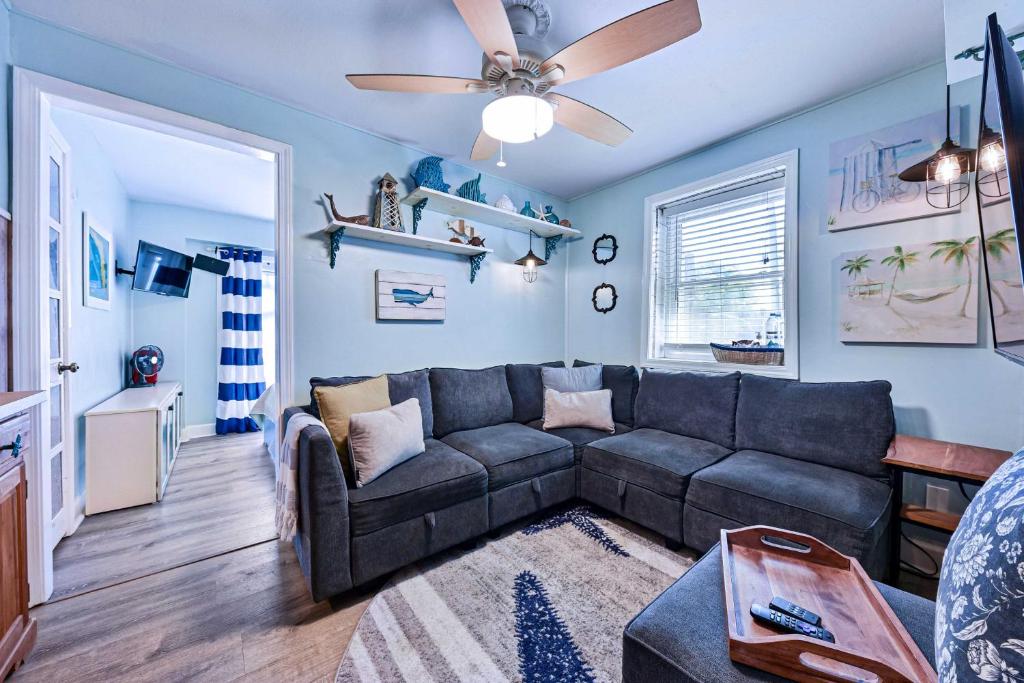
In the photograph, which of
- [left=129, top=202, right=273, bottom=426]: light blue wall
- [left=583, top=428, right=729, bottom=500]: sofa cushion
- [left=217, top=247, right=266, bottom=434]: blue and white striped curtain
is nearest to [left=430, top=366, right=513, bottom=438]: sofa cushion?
[left=583, top=428, right=729, bottom=500]: sofa cushion

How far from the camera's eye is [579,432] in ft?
8.97

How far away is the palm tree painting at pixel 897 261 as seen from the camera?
2000 millimetres

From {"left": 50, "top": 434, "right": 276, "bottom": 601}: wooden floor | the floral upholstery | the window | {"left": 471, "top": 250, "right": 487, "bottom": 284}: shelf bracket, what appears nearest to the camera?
the floral upholstery

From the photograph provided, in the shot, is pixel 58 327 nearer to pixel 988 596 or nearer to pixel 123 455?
pixel 123 455

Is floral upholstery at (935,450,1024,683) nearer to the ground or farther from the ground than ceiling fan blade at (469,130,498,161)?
nearer to the ground

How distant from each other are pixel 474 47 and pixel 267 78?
1176 millimetres

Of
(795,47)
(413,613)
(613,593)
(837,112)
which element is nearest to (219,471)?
(413,613)

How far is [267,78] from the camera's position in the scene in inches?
82.0

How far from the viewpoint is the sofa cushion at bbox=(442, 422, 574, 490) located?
85.7 inches

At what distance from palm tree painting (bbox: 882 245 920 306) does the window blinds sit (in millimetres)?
509

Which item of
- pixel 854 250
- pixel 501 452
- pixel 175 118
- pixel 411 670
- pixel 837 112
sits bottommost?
pixel 411 670

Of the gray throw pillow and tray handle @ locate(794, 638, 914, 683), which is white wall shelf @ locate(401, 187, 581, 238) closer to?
the gray throw pillow

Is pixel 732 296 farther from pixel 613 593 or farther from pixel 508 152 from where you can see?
pixel 613 593

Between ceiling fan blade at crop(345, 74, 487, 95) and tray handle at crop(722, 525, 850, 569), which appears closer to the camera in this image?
tray handle at crop(722, 525, 850, 569)
